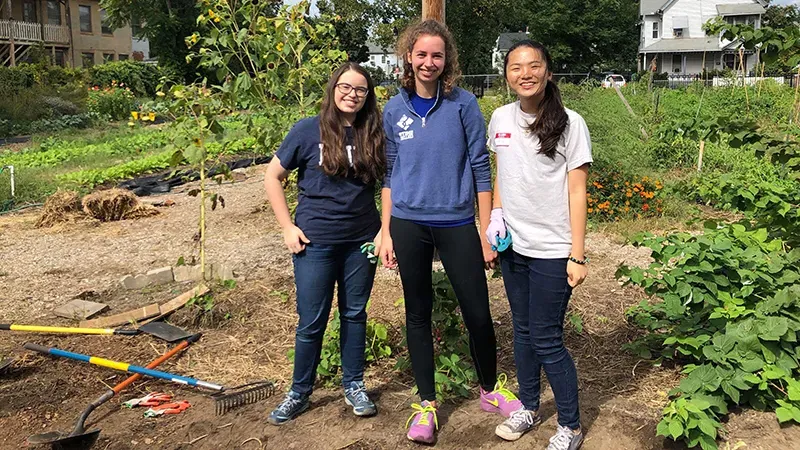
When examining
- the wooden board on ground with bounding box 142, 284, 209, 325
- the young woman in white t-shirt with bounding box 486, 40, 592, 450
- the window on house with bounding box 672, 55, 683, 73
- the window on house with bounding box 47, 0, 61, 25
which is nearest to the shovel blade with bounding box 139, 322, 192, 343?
the wooden board on ground with bounding box 142, 284, 209, 325

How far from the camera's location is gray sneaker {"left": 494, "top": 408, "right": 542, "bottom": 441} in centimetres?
288

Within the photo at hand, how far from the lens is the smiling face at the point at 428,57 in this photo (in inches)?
105

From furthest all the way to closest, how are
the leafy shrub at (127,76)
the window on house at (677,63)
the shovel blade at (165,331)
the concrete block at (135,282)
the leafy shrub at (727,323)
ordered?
the window on house at (677,63)
the leafy shrub at (127,76)
the concrete block at (135,282)
the shovel blade at (165,331)
the leafy shrub at (727,323)

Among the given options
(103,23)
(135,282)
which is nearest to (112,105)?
(103,23)

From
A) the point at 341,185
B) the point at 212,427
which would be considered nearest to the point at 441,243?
the point at 341,185

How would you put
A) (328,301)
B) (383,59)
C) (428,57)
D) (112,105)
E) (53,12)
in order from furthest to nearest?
1. (383,59)
2. (53,12)
3. (112,105)
4. (328,301)
5. (428,57)

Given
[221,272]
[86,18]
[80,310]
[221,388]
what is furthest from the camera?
[86,18]

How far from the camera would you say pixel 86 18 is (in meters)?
33.5

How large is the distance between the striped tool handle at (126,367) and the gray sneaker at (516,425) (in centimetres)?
147

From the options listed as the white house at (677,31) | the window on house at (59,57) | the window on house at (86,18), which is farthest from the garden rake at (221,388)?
the white house at (677,31)

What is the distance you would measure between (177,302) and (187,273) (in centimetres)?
76

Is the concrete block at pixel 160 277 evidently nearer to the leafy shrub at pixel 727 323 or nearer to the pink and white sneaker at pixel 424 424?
the pink and white sneaker at pixel 424 424

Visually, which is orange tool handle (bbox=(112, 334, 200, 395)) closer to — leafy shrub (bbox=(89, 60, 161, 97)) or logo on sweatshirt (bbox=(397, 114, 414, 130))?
logo on sweatshirt (bbox=(397, 114, 414, 130))

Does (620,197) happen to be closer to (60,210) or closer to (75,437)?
(75,437)
